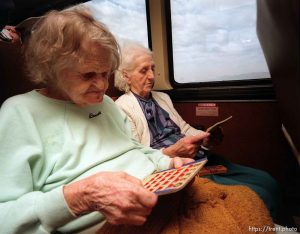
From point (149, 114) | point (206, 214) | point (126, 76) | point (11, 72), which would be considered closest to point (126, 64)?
point (126, 76)

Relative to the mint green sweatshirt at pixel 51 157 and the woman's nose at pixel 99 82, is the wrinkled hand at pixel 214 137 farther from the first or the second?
the woman's nose at pixel 99 82

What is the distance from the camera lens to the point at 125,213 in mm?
604

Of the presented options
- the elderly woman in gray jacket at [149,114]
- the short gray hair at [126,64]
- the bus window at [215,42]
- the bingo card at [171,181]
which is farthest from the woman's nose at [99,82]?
the bus window at [215,42]

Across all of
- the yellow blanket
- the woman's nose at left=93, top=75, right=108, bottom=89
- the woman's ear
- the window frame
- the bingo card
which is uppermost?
the woman's nose at left=93, top=75, right=108, bottom=89

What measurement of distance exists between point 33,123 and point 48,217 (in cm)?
32

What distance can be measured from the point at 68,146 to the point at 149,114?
109cm

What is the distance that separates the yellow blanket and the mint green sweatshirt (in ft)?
0.55

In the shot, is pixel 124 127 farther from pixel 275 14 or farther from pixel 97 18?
pixel 275 14

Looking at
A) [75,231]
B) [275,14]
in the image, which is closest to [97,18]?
[275,14]

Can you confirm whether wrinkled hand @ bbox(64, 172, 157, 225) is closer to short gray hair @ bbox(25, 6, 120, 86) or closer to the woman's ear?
short gray hair @ bbox(25, 6, 120, 86)

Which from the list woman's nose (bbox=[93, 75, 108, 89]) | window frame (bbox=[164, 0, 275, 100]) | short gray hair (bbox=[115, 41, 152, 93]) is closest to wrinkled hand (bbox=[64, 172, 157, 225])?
woman's nose (bbox=[93, 75, 108, 89])

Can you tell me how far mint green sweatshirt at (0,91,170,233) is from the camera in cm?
67

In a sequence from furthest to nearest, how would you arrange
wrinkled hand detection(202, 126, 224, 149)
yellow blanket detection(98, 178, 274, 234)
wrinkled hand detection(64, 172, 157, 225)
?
1. wrinkled hand detection(202, 126, 224, 149)
2. yellow blanket detection(98, 178, 274, 234)
3. wrinkled hand detection(64, 172, 157, 225)

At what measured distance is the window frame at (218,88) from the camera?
1981 mm
